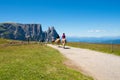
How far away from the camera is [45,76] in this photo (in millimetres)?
14852

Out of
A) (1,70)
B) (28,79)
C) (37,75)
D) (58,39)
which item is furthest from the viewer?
(58,39)

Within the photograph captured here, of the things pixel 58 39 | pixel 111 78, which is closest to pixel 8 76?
pixel 111 78

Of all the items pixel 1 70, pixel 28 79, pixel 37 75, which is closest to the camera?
pixel 28 79

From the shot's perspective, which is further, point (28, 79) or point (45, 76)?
point (45, 76)

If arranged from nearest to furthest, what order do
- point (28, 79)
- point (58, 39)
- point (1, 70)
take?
point (28, 79) < point (1, 70) < point (58, 39)

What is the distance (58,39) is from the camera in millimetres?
54938

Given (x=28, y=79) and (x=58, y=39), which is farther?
Result: (x=58, y=39)

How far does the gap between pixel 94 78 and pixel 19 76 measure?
18.3ft

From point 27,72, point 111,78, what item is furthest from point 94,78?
point 27,72

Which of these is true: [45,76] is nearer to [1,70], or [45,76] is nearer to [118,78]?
[1,70]

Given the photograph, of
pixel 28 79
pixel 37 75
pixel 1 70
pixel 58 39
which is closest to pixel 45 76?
pixel 37 75

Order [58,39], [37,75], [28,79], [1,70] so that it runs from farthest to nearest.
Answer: [58,39] → [1,70] → [37,75] → [28,79]

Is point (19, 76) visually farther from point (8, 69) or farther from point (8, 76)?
point (8, 69)

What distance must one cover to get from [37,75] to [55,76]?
1.35 metres
